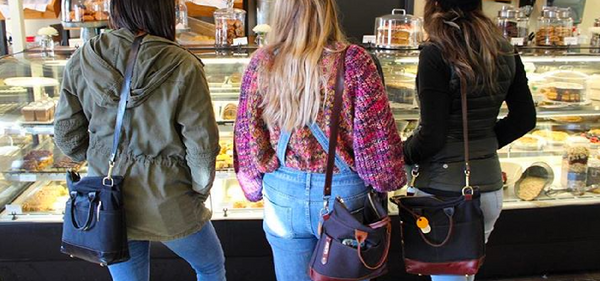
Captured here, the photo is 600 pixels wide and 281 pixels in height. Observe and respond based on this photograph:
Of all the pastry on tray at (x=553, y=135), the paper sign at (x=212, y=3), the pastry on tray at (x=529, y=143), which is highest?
the paper sign at (x=212, y=3)

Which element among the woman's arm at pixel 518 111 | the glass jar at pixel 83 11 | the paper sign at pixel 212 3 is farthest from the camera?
the paper sign at pixel 212 3

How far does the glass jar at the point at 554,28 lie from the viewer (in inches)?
133

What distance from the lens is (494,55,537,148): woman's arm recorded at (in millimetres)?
2162

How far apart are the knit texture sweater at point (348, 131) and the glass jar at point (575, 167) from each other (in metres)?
1.95

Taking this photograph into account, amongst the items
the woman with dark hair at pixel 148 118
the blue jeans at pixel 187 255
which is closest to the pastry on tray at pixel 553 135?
the blue jeans at pixel 187 255

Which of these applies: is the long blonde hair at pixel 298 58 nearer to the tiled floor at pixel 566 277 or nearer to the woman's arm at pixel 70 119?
the woman's arm at pixel 70 119

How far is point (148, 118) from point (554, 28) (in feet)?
8.56

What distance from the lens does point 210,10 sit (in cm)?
447

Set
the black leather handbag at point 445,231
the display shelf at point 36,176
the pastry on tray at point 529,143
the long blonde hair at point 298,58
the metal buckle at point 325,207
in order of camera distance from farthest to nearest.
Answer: the pastry on tray at point 529,143 → the display shelf at point 36,176 → the black leather handbag at point 445,231 → the metal buckle at point 325,207 → the long blonde hair at point 298,58

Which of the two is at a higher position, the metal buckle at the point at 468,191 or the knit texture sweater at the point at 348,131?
the knit texture sweater at the point at 348,131

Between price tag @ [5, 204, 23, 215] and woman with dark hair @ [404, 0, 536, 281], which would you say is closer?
woman with dark hair @ [404, 0, 536, 281]

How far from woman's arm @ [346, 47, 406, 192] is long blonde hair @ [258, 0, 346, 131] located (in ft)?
0.35

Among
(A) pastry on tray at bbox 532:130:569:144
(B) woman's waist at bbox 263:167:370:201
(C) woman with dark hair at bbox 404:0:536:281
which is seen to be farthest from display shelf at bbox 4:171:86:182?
(A) pastry on tray at bbox 532:130:569:144

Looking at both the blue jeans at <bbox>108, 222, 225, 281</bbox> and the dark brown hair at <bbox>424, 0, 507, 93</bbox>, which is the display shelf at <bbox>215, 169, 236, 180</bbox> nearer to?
the blue jeans at <bbox>108, 222, 225, 281</bbox>
